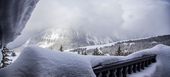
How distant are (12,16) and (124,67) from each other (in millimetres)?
3263

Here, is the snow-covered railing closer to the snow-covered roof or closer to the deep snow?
the deep snow

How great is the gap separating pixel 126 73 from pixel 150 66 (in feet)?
6.47

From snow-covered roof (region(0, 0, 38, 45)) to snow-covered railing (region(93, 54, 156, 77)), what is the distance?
4.85 ft

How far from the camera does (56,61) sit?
3.57 m

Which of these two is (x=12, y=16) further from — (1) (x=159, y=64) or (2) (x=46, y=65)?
(1) (x=159, y=64)

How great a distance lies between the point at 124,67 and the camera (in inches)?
260

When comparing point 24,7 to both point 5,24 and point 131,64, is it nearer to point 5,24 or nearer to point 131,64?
point 5,24

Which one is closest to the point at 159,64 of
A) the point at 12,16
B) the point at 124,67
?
the point at 124,67

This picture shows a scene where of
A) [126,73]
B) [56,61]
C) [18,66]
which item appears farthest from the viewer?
[126,73]

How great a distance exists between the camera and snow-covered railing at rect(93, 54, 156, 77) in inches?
207

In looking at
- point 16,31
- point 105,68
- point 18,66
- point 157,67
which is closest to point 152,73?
point 157,67

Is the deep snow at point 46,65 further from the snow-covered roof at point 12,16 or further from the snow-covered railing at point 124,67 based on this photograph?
the snow-covered railing at point 124,67

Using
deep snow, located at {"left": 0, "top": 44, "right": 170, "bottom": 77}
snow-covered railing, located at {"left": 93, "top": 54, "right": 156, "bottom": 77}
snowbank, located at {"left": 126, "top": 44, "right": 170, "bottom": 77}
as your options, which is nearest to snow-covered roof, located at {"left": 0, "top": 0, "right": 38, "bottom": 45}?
deep snow, located at {"left": 0, "top": 44, "right": 170, "bottom": 77}

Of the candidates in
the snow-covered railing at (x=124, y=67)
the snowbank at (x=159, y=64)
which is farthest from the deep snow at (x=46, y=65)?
the snowbank at (x=159, y=64)
